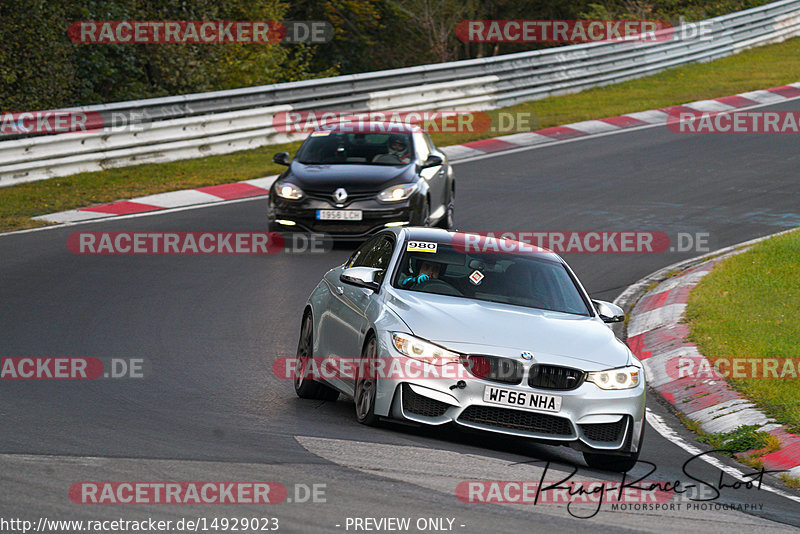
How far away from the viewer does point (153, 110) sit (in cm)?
2311

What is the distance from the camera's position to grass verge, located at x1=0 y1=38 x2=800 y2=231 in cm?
1962

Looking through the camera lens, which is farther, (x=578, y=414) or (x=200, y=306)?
(x=200, y=306)

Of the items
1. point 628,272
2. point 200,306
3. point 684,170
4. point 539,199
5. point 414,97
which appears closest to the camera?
point 200,306

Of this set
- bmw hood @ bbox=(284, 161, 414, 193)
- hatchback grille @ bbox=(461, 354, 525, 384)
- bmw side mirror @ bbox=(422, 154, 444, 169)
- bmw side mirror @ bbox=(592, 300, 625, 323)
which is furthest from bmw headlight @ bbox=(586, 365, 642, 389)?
bmw side mirror @ bbox=(422, 154, 444, 169)

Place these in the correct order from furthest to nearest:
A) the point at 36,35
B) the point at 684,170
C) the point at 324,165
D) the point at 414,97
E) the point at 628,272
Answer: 1. the point at 414,97
2. the point at 36,35
3. the point at 684,170
4. the point at 324,165
5. the point at 628,272

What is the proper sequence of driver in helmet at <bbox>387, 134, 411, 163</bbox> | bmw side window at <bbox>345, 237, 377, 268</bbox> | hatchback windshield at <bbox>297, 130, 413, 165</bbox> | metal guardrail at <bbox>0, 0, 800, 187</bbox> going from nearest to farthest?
bmw side window at <bbox>345, 237, 377, 268</bbox> < hatchback windshield at <bbox>297, 130, 413, 165</bbox> < driver in helmet at <bbox>387, 134, 411, 163</bbox> < metal guardrail at <bbox>0, 0, 800, 187</bbox>

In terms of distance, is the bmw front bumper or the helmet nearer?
the bmw front bumper

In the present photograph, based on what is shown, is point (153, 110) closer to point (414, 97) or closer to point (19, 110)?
point (19, 110)

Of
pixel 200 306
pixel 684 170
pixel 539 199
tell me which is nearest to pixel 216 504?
pixel 200 306

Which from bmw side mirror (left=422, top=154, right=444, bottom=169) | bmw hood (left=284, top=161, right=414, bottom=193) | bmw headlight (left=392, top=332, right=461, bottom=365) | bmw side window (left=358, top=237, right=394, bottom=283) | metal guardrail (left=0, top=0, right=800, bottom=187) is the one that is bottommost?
metal guardrail (left=0, top=0, right=800, bottom=187)

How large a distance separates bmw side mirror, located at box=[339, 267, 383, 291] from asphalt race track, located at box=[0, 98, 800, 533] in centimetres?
94

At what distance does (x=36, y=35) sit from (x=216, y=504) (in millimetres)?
20535

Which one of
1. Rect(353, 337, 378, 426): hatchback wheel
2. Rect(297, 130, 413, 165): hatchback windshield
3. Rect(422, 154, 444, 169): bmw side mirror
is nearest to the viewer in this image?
Rect(353, 337, 378, 426): hatchback wheel

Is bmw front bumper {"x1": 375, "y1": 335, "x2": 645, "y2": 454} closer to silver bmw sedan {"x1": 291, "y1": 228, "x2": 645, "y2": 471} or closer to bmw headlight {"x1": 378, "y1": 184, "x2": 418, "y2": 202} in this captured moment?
silver bmw sedan {"x1": 291, "y1": 228, "x2": 645, "y2": 471}
